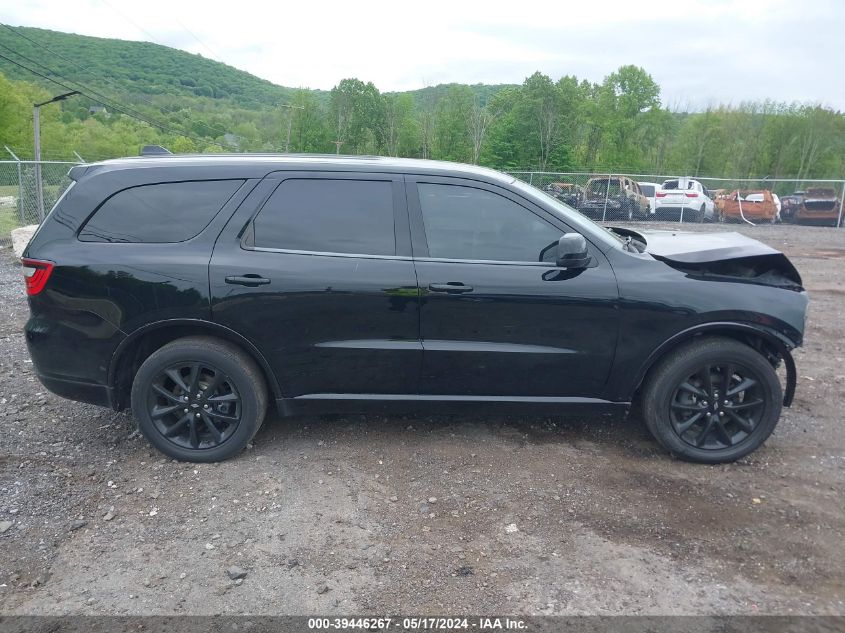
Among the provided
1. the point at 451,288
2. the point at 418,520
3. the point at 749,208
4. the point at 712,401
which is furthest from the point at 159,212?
the point at 749,208

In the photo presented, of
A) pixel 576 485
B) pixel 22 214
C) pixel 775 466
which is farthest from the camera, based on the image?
pixel 22 214

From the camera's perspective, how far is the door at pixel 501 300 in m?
3.73

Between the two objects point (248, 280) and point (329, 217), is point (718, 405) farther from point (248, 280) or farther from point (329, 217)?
point (248, 280)

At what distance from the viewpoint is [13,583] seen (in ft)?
9.23

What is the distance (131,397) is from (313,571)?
1.74 meters

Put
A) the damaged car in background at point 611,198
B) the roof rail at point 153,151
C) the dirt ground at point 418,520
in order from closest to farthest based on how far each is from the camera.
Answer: the dirt ground at point 418,520 < the roof rail at point 153,151 < the damaged car in background at point 611,198

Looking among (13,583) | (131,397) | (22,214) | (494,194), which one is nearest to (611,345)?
(494,194)

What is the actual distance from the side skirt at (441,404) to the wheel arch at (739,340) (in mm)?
307

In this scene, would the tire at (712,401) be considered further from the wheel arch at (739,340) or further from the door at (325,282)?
the door at (325,282)

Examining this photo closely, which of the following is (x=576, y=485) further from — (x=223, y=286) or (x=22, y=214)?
(x=22, y=214)

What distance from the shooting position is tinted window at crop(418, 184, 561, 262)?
3807 mm

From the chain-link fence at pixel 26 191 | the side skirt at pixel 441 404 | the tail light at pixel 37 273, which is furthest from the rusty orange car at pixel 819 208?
the tail light at pixel 37 273

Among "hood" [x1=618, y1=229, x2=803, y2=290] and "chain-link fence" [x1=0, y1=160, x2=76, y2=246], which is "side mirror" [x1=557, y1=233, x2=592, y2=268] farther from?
"chain-link fence" [x1=0, y1=160, x2=76, y2=246]

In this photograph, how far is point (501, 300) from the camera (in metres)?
3.72
